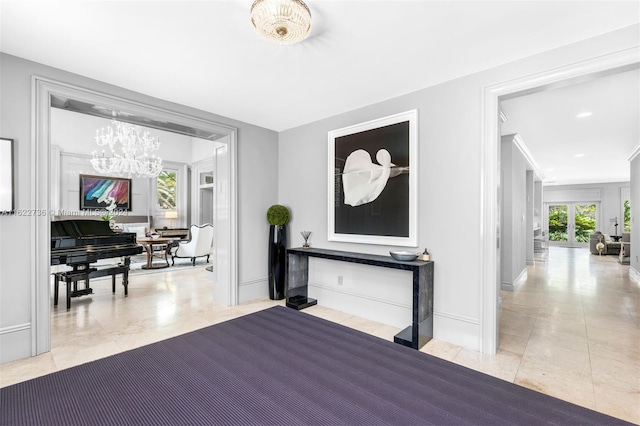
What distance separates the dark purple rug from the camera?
71.6 inches

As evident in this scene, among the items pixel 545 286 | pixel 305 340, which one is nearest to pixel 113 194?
pixel 305 340

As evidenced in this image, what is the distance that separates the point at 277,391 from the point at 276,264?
238 centimetres

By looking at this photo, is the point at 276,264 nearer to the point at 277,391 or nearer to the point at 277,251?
the point at 277,251

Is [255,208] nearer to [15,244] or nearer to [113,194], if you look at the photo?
[15,244]

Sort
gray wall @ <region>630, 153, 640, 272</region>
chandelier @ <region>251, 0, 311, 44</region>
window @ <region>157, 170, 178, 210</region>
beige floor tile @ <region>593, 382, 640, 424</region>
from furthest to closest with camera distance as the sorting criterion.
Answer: window @ <region>157, 170, 178, 210</region> → gray wall @ <region>630, 153, 640, 272</region> → beige floor tile @ <region>593, 382, 640, 424</region> → chandelier @ <region>251, 0, 311, 44</region>

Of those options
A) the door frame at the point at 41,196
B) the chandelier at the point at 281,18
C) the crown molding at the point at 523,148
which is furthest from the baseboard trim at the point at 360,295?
the crown molding at the point at 523,148

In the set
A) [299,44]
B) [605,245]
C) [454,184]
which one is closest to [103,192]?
[299,44]

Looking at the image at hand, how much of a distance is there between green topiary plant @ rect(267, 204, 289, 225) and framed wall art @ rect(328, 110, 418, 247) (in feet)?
2.56

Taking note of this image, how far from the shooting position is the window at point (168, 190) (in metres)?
8.50

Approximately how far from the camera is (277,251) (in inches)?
173

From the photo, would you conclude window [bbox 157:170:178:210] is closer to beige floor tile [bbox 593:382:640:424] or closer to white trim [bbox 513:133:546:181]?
white trim [bbox 513:133:546:181]

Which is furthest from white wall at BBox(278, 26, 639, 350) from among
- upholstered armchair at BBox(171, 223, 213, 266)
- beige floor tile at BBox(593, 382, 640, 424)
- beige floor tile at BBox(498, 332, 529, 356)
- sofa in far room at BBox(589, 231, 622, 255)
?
sofa in far room at BBox(589, 231, 622, 255)

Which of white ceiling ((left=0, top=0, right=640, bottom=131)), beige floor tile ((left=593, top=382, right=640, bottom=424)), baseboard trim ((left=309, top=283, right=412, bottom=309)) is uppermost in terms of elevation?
white ceiling ((left=0, top=0, right=640, bottom=131))

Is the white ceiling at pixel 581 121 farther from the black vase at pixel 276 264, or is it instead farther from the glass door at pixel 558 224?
the glass door at pixel 558 224
